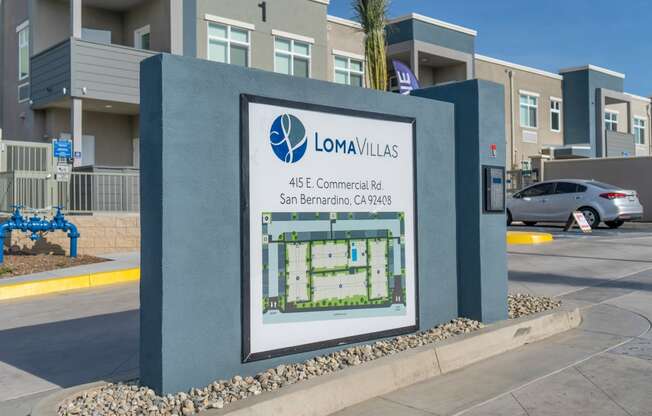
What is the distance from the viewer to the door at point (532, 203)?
69.4 feet

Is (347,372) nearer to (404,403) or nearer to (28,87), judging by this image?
(404,403)

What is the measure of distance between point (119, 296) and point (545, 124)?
30.0m

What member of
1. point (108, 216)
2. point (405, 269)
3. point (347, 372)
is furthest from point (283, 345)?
point (108, 216)

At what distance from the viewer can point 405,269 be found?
6.16 metres

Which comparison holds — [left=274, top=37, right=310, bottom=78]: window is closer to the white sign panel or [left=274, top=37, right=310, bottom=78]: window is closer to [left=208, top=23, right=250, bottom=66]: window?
[left=208, top=23, right=250, bottom=66]: window

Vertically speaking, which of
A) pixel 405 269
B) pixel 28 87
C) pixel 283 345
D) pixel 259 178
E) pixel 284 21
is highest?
pixel 284 21

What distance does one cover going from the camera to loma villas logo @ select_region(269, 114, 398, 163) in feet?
17.0

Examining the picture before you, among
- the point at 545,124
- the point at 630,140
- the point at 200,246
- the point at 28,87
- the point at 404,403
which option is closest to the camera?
the point at 200,246

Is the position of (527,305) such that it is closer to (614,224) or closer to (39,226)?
(39,226)

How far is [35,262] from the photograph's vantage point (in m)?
13.5

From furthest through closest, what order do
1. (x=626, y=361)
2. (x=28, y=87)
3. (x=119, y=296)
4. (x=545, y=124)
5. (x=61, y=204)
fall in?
(x=545, y=124), (x=28, y=87), (x=61, y=204), (x=119, y=296), (x=626, y=361)

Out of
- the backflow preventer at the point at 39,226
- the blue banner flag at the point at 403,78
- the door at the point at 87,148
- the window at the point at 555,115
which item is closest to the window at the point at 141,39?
the door at the point at 87,148

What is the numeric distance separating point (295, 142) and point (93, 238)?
1148 centimetres

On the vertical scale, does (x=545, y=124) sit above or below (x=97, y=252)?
above
